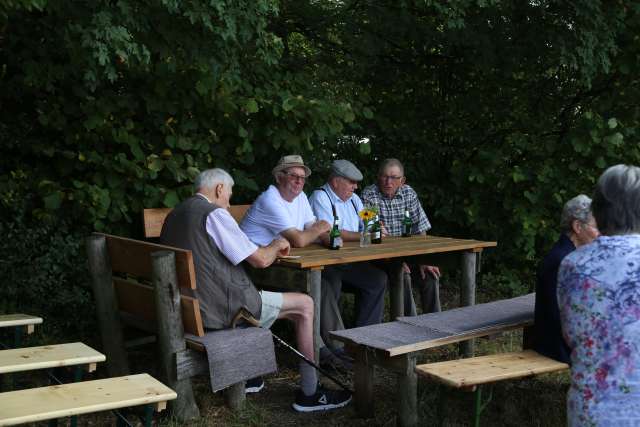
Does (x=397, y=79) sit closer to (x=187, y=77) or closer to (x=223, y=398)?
(x=187, y=77)

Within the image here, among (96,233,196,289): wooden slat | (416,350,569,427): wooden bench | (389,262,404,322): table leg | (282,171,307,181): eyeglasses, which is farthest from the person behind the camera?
(389,262,404,322): table leg

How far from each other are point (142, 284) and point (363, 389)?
1.36m

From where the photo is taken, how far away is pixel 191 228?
14.0 feet

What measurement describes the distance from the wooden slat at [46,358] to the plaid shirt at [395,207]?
3016 millimetres

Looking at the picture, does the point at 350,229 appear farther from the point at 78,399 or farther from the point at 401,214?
the point at 78,399

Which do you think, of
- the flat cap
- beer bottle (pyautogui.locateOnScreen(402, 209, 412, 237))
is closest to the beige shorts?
the flat cap

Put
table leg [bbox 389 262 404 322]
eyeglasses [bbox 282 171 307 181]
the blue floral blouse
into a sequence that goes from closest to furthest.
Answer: the blue floral blouse, eyeglasses [bbox 282 171 307 181], table leg [bbox 389 262 404 322]

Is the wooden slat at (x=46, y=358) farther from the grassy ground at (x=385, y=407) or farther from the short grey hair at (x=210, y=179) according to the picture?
the short grey hair at (x=210, y=179)

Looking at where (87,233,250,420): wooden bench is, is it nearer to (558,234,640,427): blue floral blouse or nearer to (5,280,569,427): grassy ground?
(5,280,569,427): grassy ground

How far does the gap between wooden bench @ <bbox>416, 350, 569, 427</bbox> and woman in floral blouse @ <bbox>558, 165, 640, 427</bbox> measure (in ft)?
2.35

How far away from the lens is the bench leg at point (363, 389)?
14.2ft

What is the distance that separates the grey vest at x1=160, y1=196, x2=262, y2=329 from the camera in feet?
14.0

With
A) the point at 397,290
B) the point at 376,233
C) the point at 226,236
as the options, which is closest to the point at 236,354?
the point at 226,236

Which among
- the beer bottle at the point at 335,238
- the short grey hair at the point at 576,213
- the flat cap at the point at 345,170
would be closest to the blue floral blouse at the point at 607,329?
the short grey hair at the point at 576,213
